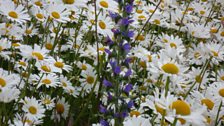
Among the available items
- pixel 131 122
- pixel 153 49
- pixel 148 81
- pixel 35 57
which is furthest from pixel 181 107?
pixel 153 49

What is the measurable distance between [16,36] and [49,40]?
44 centimetres

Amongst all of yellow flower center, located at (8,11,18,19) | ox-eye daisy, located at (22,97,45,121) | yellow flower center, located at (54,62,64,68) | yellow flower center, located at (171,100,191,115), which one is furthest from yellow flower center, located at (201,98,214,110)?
yellow flower center, located at (8,11,18,19)

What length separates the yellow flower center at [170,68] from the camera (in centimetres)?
198

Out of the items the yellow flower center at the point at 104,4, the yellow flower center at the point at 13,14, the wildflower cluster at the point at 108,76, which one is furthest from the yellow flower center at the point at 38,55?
the yellow flower center at the point at 104,4

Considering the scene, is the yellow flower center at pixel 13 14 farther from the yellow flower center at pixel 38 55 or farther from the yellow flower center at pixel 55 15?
the yellow flower center at pixel 38 55

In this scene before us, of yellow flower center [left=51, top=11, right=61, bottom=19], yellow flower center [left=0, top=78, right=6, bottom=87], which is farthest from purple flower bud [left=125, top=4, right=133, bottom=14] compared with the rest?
yellow flower center [left=51, top=11, right=61, bottom=19]

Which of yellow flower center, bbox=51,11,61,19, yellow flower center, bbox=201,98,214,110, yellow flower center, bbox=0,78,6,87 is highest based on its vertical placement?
yellow flower center, bbox=201,98,214,110

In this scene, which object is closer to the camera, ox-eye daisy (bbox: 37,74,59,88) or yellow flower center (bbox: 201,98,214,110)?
yellow flower center (bbox: 201,98,214,110)

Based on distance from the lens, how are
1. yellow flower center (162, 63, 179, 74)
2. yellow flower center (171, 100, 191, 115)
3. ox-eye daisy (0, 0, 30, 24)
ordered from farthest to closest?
ox-eye daisy (0, 0, 30, 24)
yellow flower center (162, 63, 179, 74)
yellow flower center (171, 100, 191, 115)

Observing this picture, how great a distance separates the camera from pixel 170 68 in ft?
6.54

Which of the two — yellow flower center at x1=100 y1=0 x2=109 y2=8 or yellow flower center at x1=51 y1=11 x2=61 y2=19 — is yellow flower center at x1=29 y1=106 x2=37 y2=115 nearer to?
yellow flower center at x1=51 y1=11 x2=61 y2=19

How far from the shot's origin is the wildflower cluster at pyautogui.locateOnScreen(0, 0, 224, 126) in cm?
157

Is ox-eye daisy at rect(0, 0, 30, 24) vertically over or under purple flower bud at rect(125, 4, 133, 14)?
under

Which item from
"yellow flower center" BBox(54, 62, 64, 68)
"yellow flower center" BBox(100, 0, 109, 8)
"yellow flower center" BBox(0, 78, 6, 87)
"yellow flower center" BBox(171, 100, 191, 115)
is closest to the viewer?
"yellow flower center" BBox(171, 100, 191, 115)
